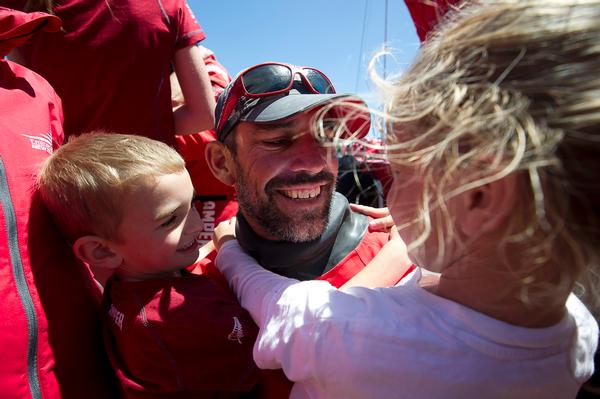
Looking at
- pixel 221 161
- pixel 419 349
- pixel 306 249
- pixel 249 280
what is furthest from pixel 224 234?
pixel 419 349

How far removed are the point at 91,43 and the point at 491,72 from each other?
1.77m

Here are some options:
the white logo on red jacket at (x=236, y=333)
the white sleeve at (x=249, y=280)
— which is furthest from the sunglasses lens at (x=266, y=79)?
the white logo on red jacket at (x=236, y=333)

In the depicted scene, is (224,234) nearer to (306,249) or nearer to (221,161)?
(221,161)

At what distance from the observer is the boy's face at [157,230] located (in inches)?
54.7

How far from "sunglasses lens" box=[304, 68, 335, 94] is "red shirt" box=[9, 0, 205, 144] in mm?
732

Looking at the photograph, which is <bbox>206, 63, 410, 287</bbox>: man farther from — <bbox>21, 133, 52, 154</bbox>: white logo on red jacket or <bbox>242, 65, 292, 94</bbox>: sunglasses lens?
<bbox>21, 133, 52, 154</bbox>: white logo on red jacket

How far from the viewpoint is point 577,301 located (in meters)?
1.11

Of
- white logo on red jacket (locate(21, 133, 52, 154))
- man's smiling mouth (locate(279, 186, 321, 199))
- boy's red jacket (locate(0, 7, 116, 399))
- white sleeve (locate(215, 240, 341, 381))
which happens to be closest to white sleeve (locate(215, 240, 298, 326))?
white sleeve (locate(215, 240, 341, 381))

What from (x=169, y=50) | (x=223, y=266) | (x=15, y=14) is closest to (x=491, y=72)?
(x=223, y=266)

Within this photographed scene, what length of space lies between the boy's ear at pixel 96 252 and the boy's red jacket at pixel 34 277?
58 millimetres

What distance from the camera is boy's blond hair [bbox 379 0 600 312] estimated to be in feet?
2.31

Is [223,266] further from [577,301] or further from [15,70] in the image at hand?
[577,301]

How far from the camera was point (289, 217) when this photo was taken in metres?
1.67

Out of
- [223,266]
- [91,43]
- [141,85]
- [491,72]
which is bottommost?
[223,266]
